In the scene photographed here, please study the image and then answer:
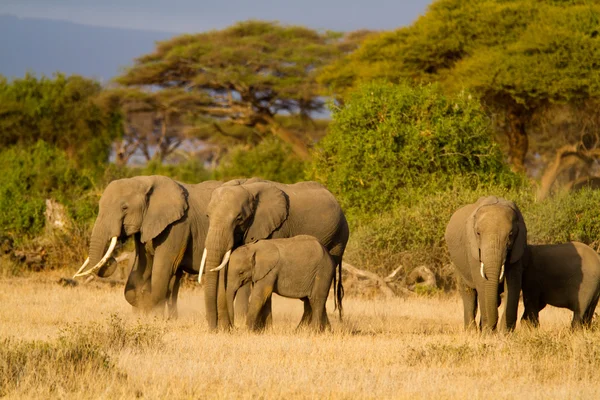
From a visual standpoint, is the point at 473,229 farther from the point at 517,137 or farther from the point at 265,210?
the point at 517,137

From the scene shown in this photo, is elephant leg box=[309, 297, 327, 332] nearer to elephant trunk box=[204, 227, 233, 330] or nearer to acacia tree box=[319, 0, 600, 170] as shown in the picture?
elephant trunk box=[204, 227, 233, 330]

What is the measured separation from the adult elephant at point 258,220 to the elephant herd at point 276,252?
12mm

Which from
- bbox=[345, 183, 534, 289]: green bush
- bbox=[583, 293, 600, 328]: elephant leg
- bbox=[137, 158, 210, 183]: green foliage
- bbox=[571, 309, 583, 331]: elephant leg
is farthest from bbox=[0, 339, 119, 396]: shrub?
bbox=[137, 158, 210, 183]: green foliage

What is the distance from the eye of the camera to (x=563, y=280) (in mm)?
12219

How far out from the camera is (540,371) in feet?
30.8

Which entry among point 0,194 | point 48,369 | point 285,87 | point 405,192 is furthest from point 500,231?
point 285,87

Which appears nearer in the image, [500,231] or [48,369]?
[48,369]

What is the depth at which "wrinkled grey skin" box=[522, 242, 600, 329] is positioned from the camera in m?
12.1

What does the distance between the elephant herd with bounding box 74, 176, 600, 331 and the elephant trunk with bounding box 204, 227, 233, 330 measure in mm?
11

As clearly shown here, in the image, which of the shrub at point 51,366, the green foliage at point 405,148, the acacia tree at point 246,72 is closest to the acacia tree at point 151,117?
the acacia tree at point 246,72

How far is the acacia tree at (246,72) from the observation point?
36.2 metres

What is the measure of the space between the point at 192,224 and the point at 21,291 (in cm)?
389

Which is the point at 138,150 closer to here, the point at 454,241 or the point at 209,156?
the point at 209,156

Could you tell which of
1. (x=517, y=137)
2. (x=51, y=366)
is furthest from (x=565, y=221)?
(x=517, y=137)
